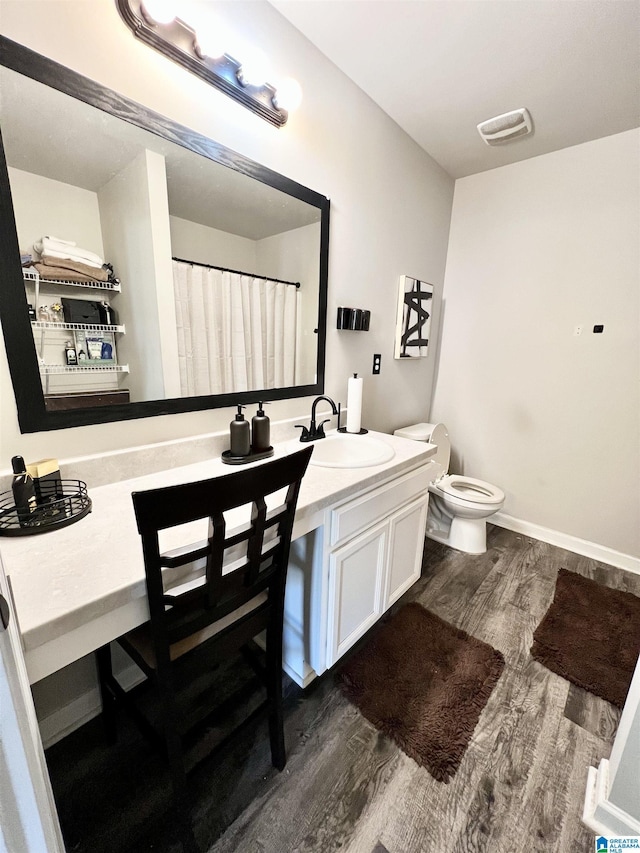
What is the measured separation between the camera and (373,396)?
2125mm

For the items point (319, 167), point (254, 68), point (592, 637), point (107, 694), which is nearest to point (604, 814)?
point (592, 637)

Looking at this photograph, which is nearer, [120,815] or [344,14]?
[120,815]

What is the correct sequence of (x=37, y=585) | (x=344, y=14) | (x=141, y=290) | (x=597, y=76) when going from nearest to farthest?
(x=37, y=585), (x=141, y=290), (x=344, y=14), (x=597, y=76)

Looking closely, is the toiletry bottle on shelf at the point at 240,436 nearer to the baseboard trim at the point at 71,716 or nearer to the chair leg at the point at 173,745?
the chair leg at the point at 173,745

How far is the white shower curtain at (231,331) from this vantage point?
1218mm

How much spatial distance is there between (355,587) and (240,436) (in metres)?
0.73

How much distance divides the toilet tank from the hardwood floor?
1.31 m

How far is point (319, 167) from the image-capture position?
1524 millimetres

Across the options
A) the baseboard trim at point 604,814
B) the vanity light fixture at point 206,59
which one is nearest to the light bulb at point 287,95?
the vanity light fixture at point 206,59

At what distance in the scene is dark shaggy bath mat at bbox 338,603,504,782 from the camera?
1.14m

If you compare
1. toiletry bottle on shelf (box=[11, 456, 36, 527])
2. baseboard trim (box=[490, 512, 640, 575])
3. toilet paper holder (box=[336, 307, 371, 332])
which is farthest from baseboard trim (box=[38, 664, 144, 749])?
baseboard trim (box=[490, 512, 640, 575])

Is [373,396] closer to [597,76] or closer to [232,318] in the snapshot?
[232,318]

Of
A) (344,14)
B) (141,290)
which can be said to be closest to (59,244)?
(141,290)

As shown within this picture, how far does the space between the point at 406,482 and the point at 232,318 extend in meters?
0.99
